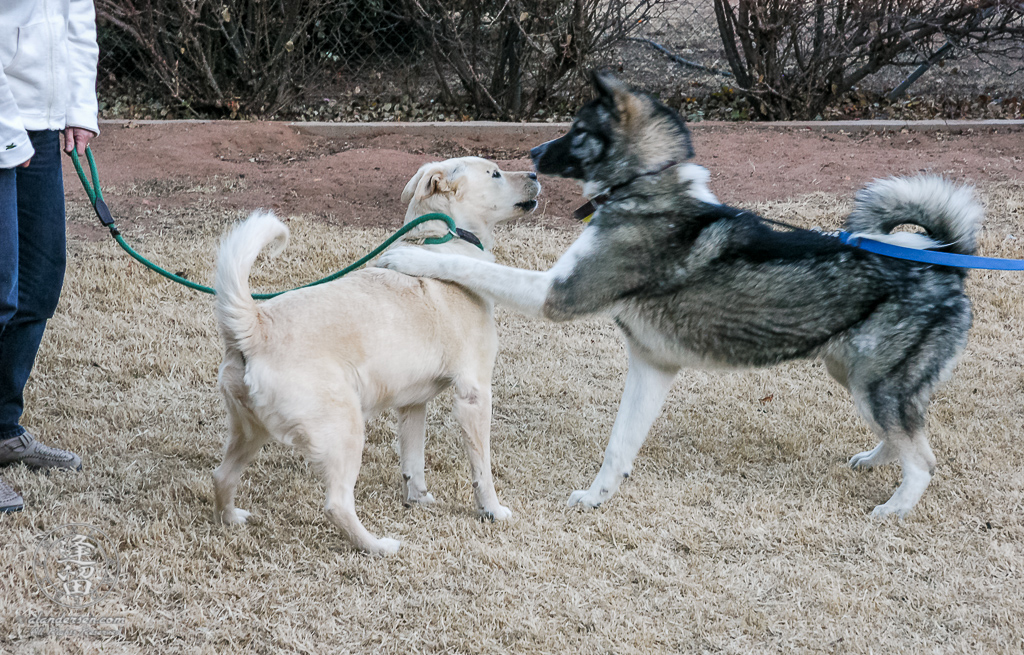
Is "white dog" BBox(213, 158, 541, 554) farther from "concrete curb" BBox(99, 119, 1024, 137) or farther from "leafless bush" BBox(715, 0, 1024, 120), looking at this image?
"leafless bush" BBox(715, 0, 1024, 120)

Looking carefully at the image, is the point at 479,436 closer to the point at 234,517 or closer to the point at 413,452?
the point at 413,452

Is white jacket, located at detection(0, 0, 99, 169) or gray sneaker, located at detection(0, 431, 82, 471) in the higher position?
white jacket, located at detection(0, 0, 99, 169)

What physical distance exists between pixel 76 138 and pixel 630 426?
2297 mm

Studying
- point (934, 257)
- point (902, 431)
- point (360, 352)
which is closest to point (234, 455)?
point (360, 352)

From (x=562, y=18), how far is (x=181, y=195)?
3.59 m

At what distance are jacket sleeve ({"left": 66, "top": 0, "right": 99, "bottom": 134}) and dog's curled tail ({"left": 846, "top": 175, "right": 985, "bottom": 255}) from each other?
2.83 metres

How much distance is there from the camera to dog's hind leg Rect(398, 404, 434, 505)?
3.18 m

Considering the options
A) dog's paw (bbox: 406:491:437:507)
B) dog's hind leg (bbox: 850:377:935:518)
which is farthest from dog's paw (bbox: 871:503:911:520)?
dog's paw (bbox: 406:491:437:507)

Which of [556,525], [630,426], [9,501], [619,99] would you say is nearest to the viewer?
[9,501]

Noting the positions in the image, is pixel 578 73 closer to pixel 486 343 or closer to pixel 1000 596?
pixel 486 343

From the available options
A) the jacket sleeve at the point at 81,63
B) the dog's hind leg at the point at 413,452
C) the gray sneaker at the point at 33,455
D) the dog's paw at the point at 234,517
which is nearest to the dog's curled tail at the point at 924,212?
the dog's hind leg at the point at 413,452

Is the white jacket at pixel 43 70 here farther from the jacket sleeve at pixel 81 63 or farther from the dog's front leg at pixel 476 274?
the dog's front leg at pixel 476 274

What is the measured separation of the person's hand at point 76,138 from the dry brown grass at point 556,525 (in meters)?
1.20

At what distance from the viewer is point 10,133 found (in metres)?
2.63
